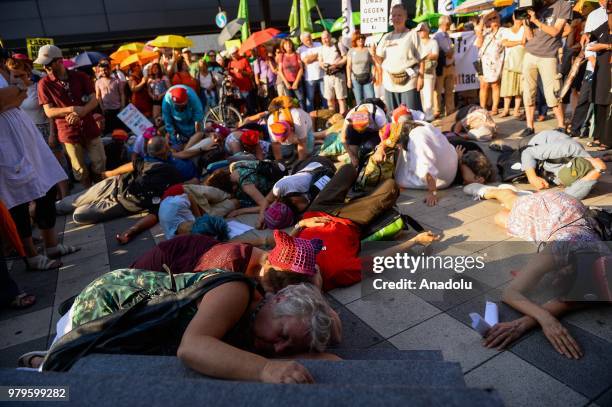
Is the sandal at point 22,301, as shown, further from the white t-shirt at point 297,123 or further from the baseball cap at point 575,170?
the baseball cap at point 575,170

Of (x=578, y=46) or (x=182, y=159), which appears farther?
(x=578, y=46)

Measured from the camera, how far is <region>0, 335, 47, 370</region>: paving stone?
96.8 inches

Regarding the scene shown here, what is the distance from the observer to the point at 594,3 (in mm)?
6746

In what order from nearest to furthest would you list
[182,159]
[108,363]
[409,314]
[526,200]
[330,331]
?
[108,363], [330,331], [409,314], [526,200], [182,159]

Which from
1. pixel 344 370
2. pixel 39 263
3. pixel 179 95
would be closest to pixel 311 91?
pixel 179 95

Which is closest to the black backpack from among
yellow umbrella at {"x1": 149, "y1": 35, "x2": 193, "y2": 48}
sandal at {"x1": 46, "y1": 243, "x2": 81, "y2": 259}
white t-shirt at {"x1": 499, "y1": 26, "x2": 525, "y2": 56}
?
sandal at {"x1": 46, "y1": 243, "x2": 81, "y2": 259}

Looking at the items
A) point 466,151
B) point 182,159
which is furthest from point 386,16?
point 182,159

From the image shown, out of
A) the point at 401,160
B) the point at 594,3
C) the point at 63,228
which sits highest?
the point at 594,3

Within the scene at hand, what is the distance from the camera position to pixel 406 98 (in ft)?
20.9

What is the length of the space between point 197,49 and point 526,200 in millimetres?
20074

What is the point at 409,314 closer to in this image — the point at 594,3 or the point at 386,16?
the point at 386,16

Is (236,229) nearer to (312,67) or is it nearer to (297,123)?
(297,123)

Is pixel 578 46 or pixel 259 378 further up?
pixel 578 46

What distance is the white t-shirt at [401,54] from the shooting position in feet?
20.4
